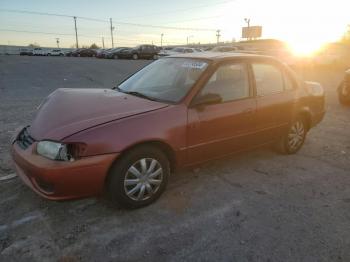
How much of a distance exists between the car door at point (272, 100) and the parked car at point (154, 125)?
15 mm

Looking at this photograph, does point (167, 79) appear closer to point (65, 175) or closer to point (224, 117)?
point (224, 117)

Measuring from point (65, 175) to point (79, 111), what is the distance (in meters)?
0.80

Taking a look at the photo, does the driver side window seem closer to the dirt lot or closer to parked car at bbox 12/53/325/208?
parked car at bbox 12/53/325/208

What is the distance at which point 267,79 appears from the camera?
14.0 feet

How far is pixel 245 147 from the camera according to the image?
408 cm

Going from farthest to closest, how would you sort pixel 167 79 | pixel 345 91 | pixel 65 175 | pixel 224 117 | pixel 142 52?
pixel 142 52, pixel 345 91, pixel 167 79, pixel 224 117, pixel 65 175

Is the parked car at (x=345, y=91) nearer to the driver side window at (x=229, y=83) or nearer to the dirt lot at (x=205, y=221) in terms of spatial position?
the dirt lot at (x=205, y=221)

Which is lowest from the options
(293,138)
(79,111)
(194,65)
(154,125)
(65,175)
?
(293,138)

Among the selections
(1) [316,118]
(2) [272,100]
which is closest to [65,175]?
(2) [272,100]

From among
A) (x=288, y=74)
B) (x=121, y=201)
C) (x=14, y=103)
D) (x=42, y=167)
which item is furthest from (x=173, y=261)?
(x=14, y=103)

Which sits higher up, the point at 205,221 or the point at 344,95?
the point at 344,95

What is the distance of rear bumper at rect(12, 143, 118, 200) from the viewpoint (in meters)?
2.65

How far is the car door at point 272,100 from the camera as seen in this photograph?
4.09m

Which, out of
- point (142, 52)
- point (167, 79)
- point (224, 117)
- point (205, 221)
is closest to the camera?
point (205, 221)
